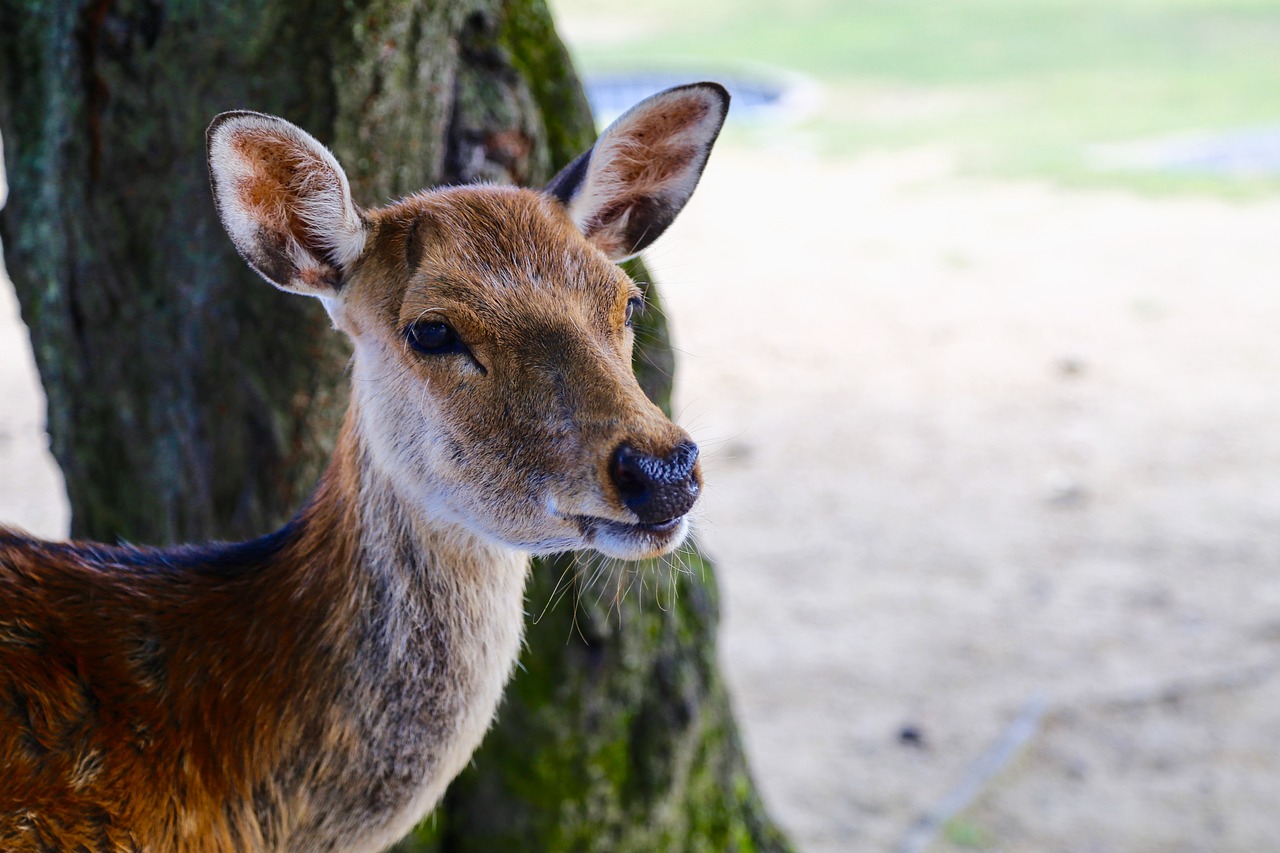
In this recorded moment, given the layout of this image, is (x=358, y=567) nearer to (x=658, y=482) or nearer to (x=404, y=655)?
(x=404, y=655)

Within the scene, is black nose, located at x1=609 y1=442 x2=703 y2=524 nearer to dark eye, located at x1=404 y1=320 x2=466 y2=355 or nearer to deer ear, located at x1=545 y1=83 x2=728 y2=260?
dark eye, located at x1=404 y1=320 x2=466 y2=355

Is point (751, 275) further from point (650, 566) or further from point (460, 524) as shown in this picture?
point (460, 524)

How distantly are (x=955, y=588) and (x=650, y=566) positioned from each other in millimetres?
4519

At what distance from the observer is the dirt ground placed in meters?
6.35

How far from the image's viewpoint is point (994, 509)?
9.08 meters

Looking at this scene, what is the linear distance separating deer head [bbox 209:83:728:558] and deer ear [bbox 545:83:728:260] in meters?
0.01

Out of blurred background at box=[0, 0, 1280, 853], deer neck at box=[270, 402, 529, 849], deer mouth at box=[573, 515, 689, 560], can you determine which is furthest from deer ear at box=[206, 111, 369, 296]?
blurred background at box=[0, 0, 1280, 853]

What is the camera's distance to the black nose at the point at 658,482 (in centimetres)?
247

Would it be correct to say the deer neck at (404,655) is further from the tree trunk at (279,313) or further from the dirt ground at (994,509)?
the dirt ground at (994,509)

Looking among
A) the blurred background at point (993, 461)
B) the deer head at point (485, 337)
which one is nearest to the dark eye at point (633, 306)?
the deer head at point (485, 337)

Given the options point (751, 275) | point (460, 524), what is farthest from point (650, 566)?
point (751, 275)

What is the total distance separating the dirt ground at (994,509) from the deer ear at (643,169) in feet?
4.83

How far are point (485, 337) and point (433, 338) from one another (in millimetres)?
127

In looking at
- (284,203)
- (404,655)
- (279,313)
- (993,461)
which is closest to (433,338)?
(284,203)
